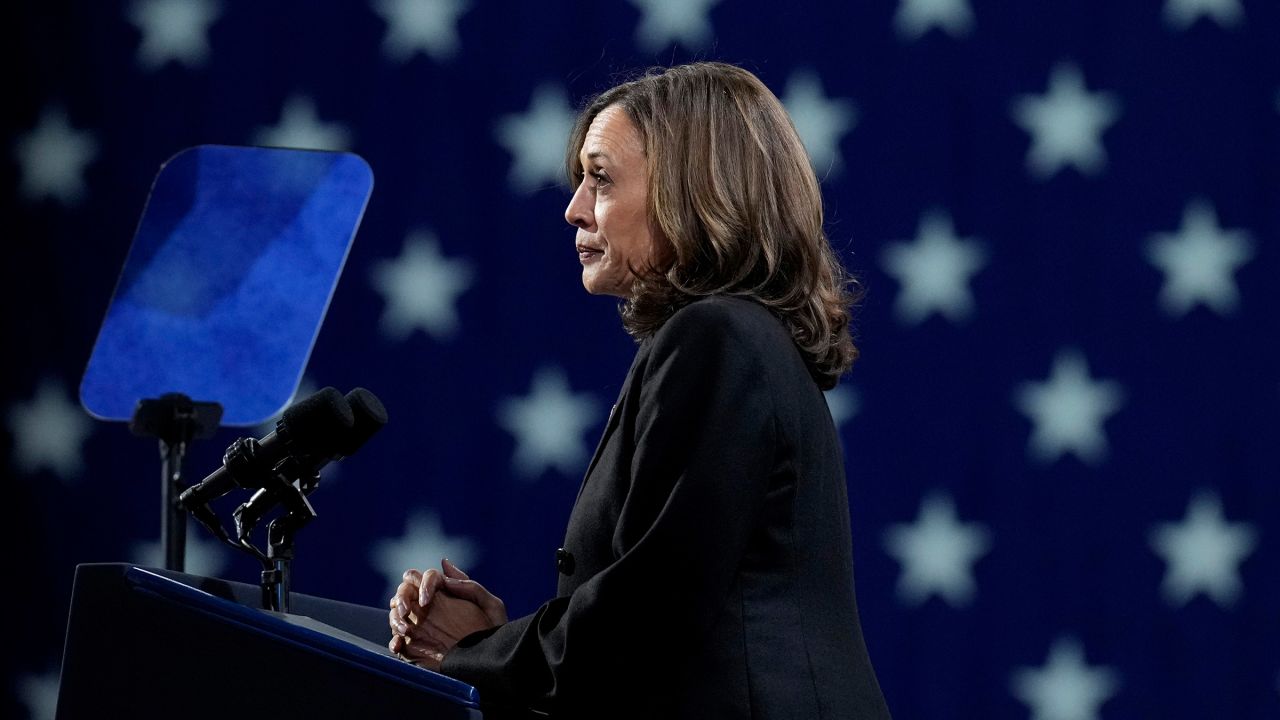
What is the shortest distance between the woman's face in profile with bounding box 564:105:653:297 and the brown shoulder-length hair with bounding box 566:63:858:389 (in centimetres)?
3

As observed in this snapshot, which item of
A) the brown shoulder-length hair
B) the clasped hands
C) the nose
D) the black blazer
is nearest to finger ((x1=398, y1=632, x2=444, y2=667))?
the clasped hands

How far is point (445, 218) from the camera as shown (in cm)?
282

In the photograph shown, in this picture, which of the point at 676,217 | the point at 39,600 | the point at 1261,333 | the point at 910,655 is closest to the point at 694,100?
the point at 676,217

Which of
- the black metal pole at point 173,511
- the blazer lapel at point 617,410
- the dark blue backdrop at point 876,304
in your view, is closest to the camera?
the blazer lapel at point 617,410

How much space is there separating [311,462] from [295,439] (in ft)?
0.16

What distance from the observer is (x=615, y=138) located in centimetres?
158

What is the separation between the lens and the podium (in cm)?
117

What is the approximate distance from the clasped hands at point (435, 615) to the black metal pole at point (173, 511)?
82cm

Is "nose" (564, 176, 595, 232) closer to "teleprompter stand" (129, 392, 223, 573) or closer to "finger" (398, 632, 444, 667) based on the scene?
"finger" (398, 632, 444, 667)

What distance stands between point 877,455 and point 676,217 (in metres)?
1.36

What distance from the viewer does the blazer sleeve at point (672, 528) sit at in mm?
1217

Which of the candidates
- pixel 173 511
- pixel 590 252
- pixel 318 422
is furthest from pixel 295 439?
pixel 173 511

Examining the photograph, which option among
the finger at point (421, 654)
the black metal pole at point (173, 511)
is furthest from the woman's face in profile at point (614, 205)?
the black metal pole at point (173, 511)

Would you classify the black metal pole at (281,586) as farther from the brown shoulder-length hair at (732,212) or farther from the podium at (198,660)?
the brown shoulder-length hair at (732,212)
